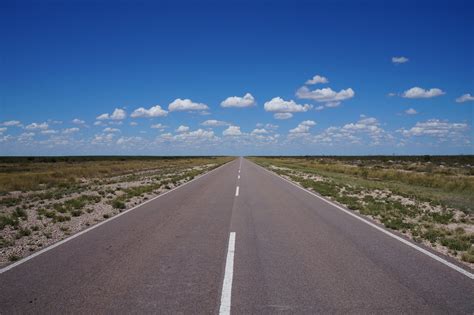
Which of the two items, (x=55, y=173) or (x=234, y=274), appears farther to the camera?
(x=55, y=173)

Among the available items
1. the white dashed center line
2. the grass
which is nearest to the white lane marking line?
the white dashed center line

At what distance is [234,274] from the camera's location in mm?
5852

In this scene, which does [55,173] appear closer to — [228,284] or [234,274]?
[234,274]

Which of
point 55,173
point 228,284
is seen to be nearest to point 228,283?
point 228,284

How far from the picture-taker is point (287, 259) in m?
6.72

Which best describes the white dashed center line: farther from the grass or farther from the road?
the grass

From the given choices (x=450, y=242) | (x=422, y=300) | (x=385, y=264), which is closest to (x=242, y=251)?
(x=385, y=264)

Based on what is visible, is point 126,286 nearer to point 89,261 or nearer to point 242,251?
point 89,261

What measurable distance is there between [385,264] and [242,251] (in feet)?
8.22

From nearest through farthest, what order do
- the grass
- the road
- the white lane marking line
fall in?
the white lane marking line → the road → the grass

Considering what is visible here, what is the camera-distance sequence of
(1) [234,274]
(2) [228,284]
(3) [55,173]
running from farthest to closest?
(3) [55,173]
(1) [234,274]
(2) [228,284]

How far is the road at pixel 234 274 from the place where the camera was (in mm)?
4684

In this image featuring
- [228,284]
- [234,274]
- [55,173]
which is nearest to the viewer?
[228,284]

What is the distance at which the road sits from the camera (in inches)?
184
